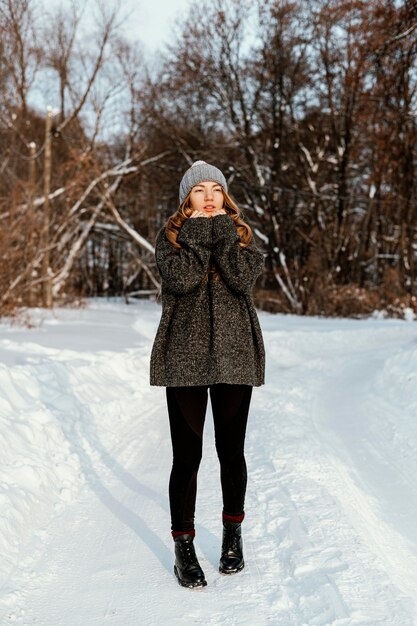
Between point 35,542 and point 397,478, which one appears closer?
point 35,542

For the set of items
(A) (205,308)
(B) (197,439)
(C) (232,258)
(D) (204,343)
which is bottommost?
(B) (197,439)

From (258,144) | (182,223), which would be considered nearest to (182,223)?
(182,223)

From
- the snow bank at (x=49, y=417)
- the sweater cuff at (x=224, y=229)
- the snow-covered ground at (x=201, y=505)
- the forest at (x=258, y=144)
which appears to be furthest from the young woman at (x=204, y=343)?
the forest at (x=258, y=144)

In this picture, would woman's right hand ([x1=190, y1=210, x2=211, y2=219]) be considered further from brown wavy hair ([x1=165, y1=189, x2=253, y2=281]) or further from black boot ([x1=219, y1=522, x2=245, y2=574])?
black boot ([x1=219, y1=522, x2=245, y2=574])

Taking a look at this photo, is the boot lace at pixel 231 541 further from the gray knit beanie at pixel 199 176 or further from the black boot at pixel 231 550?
the gray knit beanie at pixel 199 176

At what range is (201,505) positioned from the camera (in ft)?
11.7

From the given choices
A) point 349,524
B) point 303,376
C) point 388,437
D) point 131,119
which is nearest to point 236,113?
point 131,119

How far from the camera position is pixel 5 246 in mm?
10648

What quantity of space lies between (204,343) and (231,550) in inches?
38.1

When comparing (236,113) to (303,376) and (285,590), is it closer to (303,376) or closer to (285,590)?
(303,376)

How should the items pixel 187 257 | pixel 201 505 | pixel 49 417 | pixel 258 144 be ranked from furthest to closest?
pixel 258 144 < pixel 49 417 < pixel 201 505 < pixel 187 257

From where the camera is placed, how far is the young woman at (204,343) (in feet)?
8.63

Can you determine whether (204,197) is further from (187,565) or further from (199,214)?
(187,565)

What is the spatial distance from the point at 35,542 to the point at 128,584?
68 centimetres
